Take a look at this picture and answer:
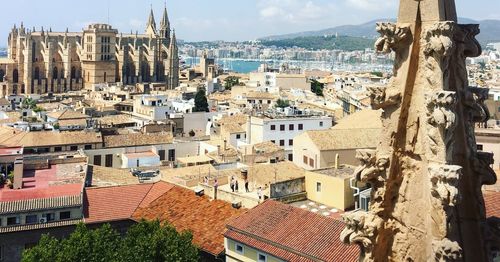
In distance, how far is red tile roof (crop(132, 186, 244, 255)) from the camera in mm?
21969

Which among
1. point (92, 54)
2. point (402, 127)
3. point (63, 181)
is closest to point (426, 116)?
point (402, 127)

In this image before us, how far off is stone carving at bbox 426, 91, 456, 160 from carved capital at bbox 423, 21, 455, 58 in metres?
0.34

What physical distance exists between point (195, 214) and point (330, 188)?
18.1ft

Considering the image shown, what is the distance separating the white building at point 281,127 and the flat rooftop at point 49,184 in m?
14.8

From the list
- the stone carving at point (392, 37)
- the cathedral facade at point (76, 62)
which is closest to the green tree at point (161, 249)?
the stone carving at point (392, 37)

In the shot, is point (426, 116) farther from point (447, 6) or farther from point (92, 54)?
point (92, 54)

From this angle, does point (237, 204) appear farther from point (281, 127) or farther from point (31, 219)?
point (281, 127)

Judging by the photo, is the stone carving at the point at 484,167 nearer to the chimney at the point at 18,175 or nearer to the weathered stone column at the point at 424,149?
the weathered stone column at the point at 424,149

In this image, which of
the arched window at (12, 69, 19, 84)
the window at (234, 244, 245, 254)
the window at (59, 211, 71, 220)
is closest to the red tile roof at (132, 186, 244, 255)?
the window at (234, 244, 245, 254)

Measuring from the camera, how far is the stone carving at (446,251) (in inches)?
178

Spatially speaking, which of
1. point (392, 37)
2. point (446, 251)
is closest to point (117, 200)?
point (392, 37)

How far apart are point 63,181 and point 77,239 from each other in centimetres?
1208

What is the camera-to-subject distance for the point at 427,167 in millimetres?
4781

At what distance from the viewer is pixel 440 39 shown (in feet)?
15.6
